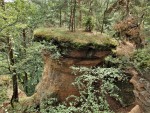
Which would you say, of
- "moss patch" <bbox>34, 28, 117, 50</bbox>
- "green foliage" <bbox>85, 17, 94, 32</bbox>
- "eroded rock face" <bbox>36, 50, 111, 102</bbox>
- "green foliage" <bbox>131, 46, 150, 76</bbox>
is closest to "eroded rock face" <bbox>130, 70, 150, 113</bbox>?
"green foliage" <bbox>131, 46, 150, 76</bbox>

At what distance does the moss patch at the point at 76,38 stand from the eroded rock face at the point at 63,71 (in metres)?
0.33

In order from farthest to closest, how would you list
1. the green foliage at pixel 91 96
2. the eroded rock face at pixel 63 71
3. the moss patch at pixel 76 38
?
the eroded rock face at pixel 63 71 → the moss patch at pixel 76 38 → the green foliage at pixel 91 96

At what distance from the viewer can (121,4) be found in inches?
517

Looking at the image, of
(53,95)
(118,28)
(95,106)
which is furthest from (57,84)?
(118,28)

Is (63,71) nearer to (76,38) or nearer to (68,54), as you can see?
(68,54)

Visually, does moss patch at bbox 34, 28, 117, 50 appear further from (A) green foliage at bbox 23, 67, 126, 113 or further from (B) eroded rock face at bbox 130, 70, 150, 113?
(B) eroded rock face at bbox 130, 70, 150, 113

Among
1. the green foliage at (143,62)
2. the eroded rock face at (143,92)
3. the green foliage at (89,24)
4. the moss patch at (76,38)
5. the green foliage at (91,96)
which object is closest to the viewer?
the eroded rock face at (143,92)

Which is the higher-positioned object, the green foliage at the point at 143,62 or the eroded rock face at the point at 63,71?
the green foliage at the point at 143,62

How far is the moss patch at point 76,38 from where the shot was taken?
357 inches

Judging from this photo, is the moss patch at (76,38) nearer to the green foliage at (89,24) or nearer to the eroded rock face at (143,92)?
the green foliage at (89,24)

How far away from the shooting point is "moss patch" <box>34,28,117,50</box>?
9.08 m

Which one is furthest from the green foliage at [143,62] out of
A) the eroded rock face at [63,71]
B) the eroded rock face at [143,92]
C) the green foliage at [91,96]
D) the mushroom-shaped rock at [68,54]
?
the eroded rock face at [63,71]

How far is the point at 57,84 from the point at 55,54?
1.63m

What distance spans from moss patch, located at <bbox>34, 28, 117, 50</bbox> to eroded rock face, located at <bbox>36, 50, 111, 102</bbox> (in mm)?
326
